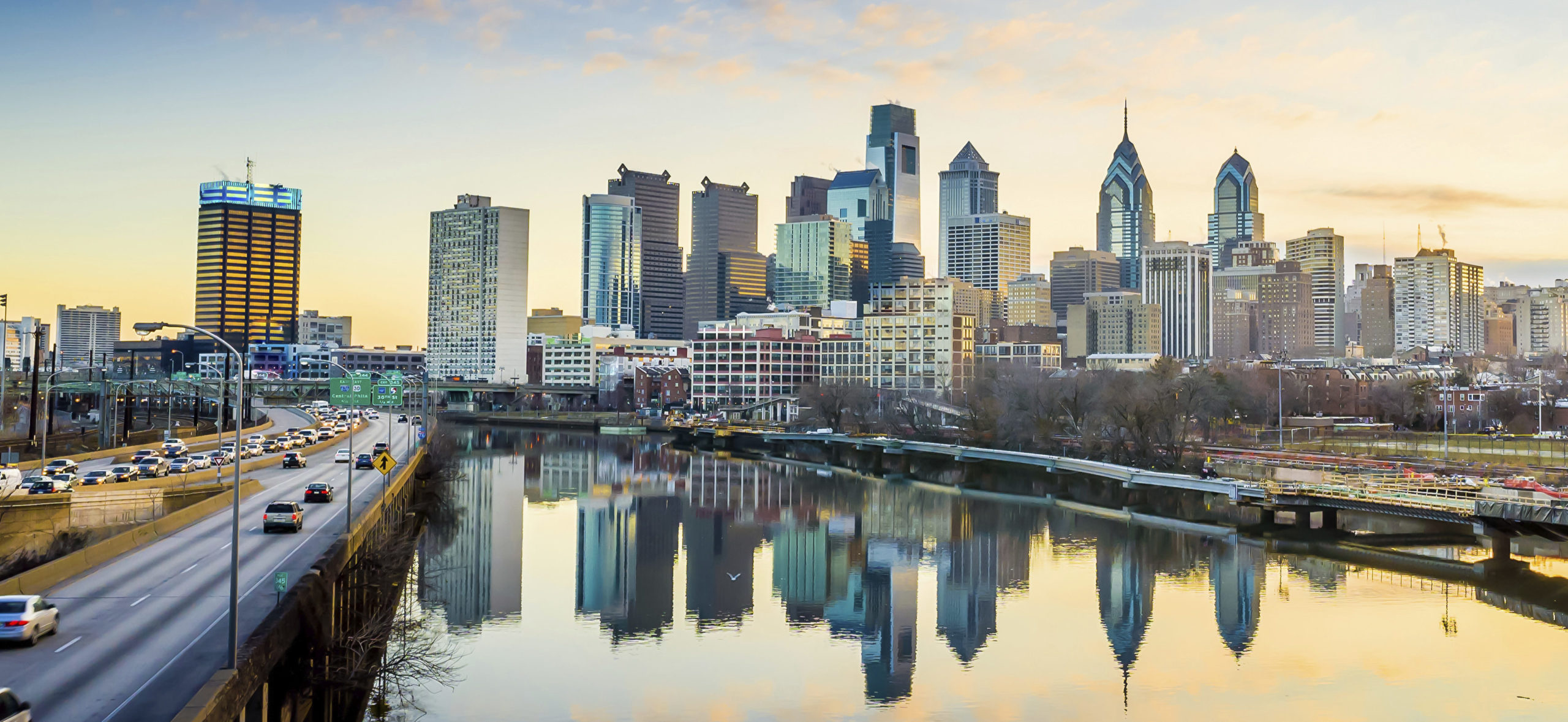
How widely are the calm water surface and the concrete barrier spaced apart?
386 inches

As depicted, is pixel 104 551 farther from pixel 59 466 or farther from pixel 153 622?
pixel 59 466

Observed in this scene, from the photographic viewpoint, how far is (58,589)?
33969mm

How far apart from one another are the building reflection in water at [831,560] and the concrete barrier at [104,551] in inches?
387

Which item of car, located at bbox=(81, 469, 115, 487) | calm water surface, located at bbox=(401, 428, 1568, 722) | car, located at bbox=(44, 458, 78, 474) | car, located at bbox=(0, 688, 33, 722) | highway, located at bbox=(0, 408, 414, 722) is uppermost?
car, located at bbox=(44, 458, 78, 474)

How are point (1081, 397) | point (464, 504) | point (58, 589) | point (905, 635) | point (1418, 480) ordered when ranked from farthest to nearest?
point (1081, 397), point (464, 504), point (1418, 480), point (905, 635), point (58, 589)

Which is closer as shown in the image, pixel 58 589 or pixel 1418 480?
pixel 58 589

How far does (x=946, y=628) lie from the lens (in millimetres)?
49719

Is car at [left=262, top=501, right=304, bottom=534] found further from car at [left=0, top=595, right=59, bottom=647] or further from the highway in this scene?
car at [left=0, top=595, right=59, bottom=647]

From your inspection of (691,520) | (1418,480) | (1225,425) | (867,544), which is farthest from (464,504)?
(1225,425)

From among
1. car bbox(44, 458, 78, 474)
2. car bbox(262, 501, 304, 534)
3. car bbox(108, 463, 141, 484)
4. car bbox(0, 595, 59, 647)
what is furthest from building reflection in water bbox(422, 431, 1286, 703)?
car bbox(0, 595, 59, 647)

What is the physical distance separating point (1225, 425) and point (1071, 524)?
55.1m

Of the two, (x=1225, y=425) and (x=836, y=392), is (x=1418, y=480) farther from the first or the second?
(x=836, y=392)

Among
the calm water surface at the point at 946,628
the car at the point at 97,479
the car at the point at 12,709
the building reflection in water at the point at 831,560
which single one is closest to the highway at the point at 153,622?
the car at the point at 12,709

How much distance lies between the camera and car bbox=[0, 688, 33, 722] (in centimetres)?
2059
